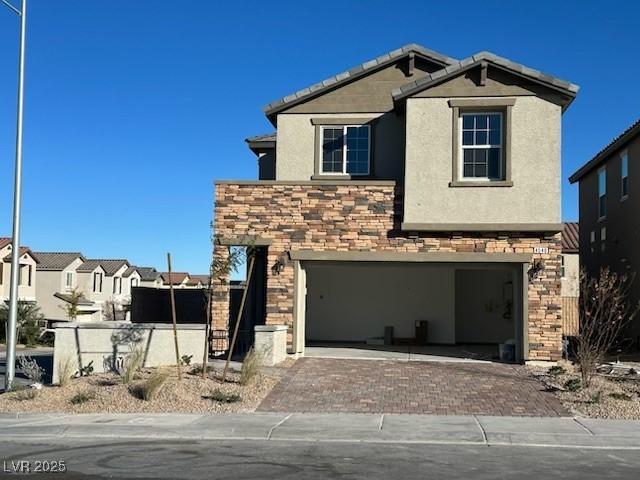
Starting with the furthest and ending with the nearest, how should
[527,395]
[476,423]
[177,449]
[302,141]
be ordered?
[302,141] → [527,395] → [476,423] → [177,449]

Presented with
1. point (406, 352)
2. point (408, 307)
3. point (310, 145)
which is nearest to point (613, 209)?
point (408, 307)

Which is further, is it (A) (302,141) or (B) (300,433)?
(A) (302,141)

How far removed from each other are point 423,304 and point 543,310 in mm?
5581

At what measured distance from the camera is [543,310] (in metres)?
17.0

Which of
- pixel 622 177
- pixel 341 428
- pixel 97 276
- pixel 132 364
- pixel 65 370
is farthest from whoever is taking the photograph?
pixel 97 276

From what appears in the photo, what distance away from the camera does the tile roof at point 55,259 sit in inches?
2154

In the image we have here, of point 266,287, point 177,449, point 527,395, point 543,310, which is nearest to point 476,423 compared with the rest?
point 527,395

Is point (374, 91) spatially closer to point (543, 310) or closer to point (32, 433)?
point (543, 310)

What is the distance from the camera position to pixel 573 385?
1373 centimetres

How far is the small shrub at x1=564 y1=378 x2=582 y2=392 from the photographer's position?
537 inches

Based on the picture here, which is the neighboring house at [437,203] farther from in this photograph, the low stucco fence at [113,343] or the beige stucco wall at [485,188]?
the low stucco fence at [113,343]

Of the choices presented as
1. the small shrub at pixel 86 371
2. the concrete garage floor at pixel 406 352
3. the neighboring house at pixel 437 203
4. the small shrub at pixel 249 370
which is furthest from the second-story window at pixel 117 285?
the small shrub at pixel 249 370

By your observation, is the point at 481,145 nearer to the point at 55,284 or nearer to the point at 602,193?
the point at 602,193

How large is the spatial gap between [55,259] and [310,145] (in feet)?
139
